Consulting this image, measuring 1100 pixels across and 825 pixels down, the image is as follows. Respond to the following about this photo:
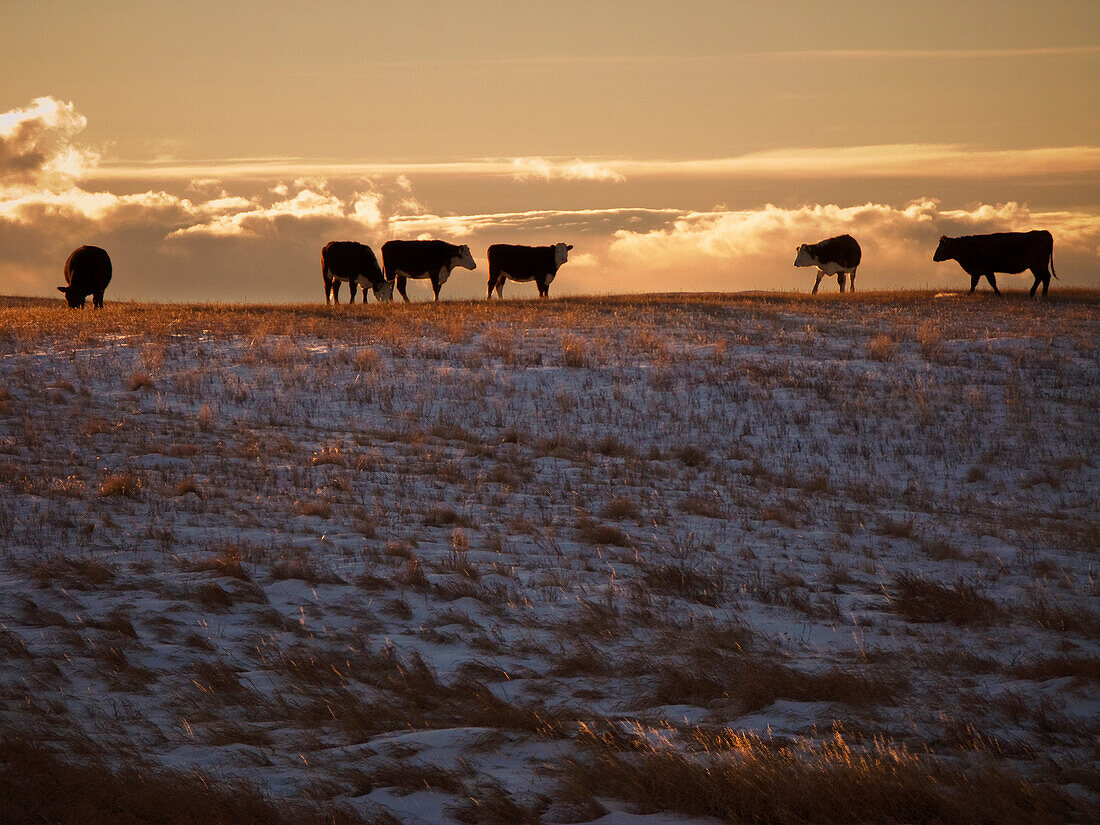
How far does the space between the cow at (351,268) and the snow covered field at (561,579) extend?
12546 millimetres

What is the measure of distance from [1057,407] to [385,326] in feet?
44.8

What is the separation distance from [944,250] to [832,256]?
389 cm

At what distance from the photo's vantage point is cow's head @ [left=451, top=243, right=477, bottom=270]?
3206 centimetres

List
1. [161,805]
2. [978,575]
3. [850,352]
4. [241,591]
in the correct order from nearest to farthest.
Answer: [161,805], [241,591], [978,575], [850,352]

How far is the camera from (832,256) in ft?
113

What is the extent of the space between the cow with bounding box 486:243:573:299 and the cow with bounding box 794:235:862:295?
360 inches

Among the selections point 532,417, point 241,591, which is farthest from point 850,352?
point 241,591

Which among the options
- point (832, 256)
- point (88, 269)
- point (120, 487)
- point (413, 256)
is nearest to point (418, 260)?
point (413, 256)

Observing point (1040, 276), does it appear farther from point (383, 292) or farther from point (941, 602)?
point (941, 602)

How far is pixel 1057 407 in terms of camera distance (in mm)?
15906

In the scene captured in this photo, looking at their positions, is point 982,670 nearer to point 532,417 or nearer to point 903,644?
point 903,644

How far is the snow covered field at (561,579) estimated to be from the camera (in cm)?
513

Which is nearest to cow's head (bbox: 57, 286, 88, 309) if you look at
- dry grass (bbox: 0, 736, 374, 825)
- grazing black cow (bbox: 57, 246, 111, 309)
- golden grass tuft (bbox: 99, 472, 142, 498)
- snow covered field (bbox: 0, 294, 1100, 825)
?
grazing black cow (bbox: 57, 246, 111, 309)

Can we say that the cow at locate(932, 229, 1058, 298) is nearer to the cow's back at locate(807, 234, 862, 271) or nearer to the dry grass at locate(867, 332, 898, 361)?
the cow's back at locate(807, 234, 862, 271)
